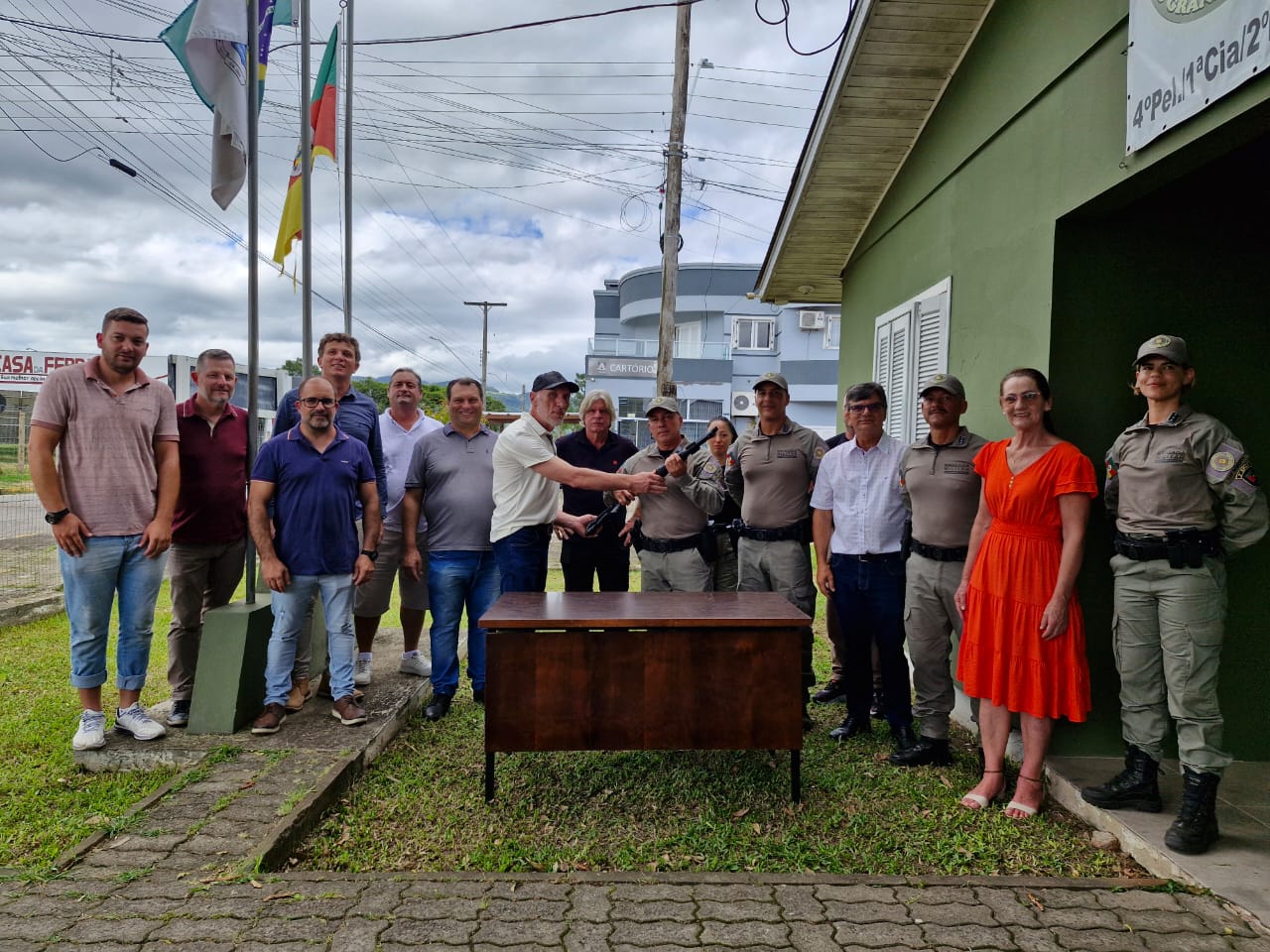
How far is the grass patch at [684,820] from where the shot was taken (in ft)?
10.5

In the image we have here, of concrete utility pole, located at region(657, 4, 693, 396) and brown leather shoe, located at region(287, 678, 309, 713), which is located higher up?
concrete utility pole, located at region(657, 4, 693, 396)

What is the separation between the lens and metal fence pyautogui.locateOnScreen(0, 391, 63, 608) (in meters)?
8.51

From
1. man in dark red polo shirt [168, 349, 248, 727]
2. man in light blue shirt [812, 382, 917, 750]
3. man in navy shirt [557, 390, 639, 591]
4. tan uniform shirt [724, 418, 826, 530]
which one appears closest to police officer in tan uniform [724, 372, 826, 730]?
tan uniform shirt [724, 418, 826, 530]

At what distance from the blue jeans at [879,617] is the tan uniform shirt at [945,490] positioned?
1.02 ft

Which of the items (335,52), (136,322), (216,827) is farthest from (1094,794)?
(335,52)

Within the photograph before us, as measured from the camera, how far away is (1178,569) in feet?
10.6

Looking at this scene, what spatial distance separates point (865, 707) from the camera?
14.9ft

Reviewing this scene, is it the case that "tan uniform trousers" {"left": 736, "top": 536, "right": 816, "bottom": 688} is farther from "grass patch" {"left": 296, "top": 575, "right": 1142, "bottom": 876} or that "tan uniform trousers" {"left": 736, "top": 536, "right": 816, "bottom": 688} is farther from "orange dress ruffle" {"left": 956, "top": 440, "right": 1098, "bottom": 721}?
"orange dress ruffle" {"left": 956, "top": 440, "right": 1098, "bottom": 721}

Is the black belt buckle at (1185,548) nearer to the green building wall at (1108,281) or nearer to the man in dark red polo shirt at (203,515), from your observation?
the green building wall at (1108,281)

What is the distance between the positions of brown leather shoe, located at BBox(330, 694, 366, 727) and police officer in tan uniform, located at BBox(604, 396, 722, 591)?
64.8 inches

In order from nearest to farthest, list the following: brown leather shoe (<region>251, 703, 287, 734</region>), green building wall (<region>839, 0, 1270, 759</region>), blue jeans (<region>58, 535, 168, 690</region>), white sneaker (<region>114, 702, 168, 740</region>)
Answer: green building wall (<region>839, 0, 1270, 759</region>)
blue jeans (<region>58, 535, 168, 690</region>)
white sneaker (<region>114, 702, 168, 740</region>)
brown leather shoe (<region>251, 703, 287, 734</region>)

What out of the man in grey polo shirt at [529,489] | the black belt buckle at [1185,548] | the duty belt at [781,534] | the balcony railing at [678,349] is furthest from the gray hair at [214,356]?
the balcony railing at [678,349]

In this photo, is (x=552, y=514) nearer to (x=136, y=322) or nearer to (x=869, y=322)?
(x=136, y=322)

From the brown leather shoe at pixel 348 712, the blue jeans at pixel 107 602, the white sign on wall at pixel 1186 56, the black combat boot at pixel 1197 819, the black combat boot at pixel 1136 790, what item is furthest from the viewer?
the brown leather shoe at pixel 348 712
